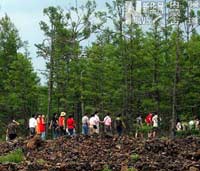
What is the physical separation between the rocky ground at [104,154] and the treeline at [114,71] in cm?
1930

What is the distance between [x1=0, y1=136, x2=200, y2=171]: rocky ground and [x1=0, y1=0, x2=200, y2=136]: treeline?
63.3 ft

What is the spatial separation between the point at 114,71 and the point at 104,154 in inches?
1094

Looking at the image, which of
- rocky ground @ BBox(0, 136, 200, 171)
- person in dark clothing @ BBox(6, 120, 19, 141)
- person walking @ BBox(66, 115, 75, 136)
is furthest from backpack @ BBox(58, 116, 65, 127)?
rocky ground @ BBox(0, 136, 200, 171)

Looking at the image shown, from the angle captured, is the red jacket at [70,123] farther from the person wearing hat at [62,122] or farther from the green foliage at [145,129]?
the green foliage at [145,129]

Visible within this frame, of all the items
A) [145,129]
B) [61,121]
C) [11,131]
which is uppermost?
[61,121]

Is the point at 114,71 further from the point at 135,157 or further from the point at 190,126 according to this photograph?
the point at 135,157

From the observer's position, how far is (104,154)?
80.4 ft

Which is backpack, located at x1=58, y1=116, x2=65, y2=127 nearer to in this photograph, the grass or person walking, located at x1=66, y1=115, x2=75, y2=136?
person walking, located at x1=66, y1=115, x2=75, y2=136

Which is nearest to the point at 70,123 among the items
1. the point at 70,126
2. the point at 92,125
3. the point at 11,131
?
the point at 70,126

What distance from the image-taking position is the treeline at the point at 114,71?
49.8 m

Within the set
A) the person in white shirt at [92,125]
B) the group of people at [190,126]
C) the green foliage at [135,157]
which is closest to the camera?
the green foliage at [135,157]

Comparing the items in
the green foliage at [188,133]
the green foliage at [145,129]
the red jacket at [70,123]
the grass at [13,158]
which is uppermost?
the red jacket at [70,123]

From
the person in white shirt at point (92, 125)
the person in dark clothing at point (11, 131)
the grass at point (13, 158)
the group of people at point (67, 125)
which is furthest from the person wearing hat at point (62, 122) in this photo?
the grass at point (13, 158)

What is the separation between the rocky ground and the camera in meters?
19.8
